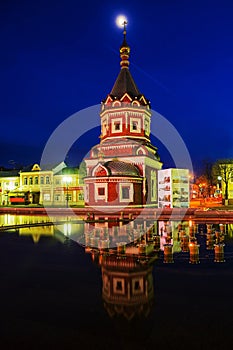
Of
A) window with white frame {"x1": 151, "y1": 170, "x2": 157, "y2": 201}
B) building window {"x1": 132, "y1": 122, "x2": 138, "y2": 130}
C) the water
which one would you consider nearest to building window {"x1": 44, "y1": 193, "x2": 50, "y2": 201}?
window with white frame {"x1": 151, "y1": 170, "x2": 157, "y2": 201}

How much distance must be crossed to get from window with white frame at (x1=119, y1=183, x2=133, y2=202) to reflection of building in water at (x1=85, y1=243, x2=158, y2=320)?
2747 cm

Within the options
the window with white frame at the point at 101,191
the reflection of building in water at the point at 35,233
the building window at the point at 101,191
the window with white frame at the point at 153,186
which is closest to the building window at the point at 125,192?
the window with white frame at the point at 101,191

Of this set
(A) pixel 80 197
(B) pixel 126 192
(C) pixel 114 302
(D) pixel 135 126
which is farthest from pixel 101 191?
(C) pixel 114 302

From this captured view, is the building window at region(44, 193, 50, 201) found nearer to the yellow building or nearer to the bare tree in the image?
the yellow building

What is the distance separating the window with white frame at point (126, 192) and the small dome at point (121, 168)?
156cm

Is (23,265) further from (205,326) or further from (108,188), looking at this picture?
(108,188)

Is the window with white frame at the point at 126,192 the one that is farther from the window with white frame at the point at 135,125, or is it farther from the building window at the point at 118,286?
the building window at the point at 118,286

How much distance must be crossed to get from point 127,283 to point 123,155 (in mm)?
37302

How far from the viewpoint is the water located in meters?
6.48

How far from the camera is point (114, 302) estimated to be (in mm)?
8562

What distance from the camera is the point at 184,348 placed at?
6.03 meters

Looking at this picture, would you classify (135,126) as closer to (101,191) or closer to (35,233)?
(101,191)

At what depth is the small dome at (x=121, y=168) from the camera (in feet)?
140

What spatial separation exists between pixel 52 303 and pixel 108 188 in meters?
33.9
